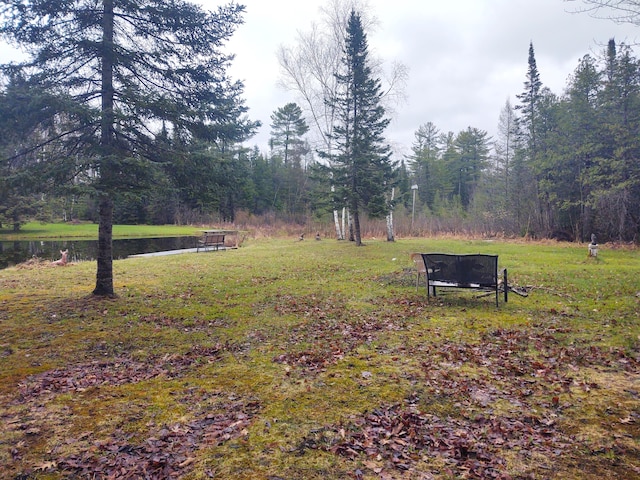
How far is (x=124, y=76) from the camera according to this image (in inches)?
294

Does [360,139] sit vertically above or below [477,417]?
above

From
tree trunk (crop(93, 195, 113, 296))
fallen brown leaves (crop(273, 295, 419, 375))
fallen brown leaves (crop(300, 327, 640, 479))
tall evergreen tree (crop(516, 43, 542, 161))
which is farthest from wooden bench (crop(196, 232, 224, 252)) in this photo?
tall evergreen tree (crop(516, 43, 542, 161))

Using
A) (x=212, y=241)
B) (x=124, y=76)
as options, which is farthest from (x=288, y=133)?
(x=124, y=76)

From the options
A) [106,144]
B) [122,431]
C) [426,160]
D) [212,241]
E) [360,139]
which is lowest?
[122,431]

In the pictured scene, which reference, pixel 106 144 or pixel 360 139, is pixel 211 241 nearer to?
pixel 360 139

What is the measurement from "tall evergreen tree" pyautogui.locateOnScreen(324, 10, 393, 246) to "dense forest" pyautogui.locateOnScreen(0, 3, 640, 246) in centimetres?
115

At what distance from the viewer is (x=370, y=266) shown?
12.7 meters

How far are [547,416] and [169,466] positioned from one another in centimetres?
307

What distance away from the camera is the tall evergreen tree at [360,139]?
19.1 metres

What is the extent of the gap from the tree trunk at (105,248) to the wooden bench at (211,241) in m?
12.6

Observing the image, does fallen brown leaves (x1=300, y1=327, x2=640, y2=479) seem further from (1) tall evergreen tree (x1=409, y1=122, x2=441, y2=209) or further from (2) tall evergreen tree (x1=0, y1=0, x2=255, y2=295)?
(1) tall evergreen tree (x1=409, y1=122, x2=441, y2=209)

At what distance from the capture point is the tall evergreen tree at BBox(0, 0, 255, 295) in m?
6.56

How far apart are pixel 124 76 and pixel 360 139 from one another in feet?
43.7

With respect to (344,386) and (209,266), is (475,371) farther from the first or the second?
(209,266)
